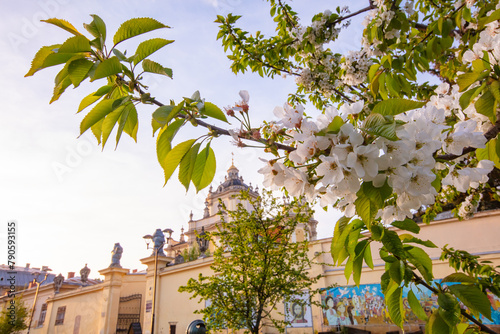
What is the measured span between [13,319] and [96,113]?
2545 cm

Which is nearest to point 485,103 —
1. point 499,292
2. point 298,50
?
point 499,292

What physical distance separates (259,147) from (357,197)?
344 millimetres

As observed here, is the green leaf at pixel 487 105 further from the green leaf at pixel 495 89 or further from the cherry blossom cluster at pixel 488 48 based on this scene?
the cherry blossom cluster at pixel 488 48

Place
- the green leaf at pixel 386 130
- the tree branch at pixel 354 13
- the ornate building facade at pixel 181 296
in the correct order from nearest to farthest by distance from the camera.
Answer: the green leaf at pixel 386 130
the tree branch at pixel 354 13
the ornate building facade at pixel 181 296

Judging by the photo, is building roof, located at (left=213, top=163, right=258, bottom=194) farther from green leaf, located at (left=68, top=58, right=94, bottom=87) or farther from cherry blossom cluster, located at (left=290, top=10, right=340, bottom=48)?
green leaf, located at (left=68, top=58, right=94, bottom=87)

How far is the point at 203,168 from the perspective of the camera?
98 centimetres

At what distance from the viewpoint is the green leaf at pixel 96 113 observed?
0.90 meters

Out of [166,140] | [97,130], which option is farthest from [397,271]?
[97,130]

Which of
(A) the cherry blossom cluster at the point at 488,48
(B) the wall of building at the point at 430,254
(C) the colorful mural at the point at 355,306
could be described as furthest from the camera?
(C) the colorful mural at the point at 355,306

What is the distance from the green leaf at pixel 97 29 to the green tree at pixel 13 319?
985 inches

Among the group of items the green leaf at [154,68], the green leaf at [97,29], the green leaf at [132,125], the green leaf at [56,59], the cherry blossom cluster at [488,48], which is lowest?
the green leaf at [132,125]

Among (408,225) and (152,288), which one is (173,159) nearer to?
(408,225)

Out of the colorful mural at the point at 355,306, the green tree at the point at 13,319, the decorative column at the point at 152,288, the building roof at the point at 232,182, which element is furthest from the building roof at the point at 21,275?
the colorful mural at the point at 355,306

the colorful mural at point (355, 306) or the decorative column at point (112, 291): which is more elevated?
the decorative column at point (112, 291)
